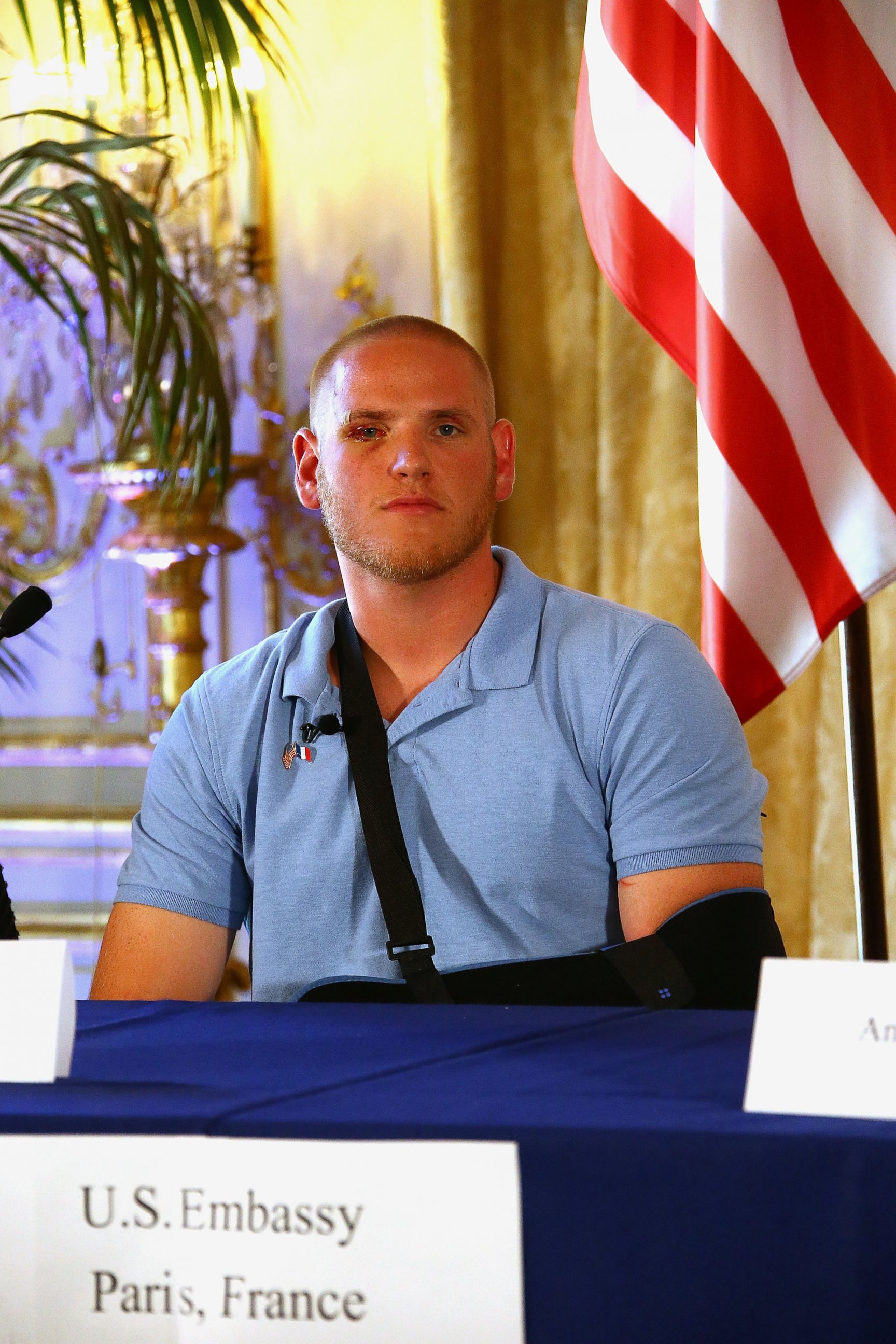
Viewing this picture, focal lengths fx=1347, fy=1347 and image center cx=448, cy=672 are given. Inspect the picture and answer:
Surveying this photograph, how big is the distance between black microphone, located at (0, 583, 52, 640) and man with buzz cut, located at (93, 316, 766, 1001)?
13.9 inches

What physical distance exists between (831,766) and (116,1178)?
2.56 m

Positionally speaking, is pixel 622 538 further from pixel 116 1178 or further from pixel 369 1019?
pixel 116 1178

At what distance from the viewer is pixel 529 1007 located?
86 centimetres

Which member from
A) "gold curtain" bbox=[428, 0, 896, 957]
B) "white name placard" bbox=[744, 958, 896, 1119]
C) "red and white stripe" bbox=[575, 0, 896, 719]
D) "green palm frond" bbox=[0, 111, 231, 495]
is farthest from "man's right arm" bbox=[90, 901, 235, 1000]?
"gold curtain" bbox=[428, 0, 896, 957]

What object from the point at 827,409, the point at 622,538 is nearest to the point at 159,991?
the point at 827,409

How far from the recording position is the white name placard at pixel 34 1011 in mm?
698

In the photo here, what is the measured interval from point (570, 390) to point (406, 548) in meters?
1.72

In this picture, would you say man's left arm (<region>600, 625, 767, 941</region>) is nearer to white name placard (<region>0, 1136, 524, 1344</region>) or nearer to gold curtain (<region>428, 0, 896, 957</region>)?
white name placard (<region>0, 1136, 524, 1344</region>)

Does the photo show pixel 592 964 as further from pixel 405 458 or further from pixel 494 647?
pixel 405 458

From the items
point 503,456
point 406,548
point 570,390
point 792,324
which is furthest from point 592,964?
point 570,390

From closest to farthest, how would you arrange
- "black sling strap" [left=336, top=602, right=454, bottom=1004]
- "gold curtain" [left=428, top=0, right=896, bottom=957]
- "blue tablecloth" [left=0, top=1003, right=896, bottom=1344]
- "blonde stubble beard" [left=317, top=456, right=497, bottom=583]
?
"blue tablecloth" [left=0, top=1003, right=896, bottom=1344] → "black sling strap" [left=336, top=602, right=454, bottom=1004] → "blonde stubble beard" [left=317, top=456, right=497, bottom=583] → "gold curtain" [left=428, top=0, right=896, bottom=957]

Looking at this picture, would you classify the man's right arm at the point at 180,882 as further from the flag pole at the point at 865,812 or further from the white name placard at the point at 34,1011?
the flag pole at the point at 865,812

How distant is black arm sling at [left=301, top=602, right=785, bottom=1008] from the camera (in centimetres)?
97

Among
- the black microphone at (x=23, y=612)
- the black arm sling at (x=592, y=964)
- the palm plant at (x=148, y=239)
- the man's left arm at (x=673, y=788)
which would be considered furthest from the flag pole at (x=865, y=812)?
the palm plant at (x=148, y=239)
